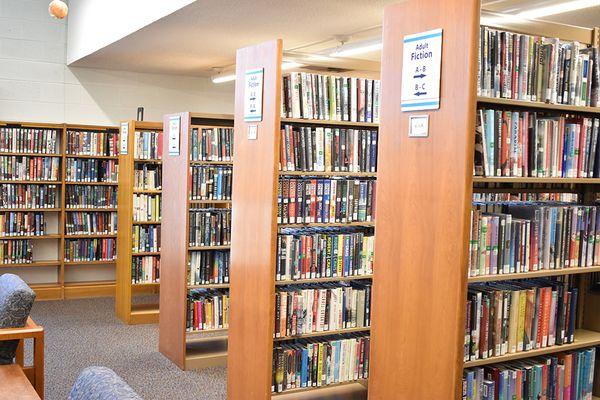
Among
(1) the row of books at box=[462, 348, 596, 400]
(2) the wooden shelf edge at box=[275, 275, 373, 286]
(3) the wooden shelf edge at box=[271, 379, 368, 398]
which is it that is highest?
(2) the wooden shelf edge at box=[275, 275, 373, 286]

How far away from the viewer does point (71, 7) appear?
27.3 feet

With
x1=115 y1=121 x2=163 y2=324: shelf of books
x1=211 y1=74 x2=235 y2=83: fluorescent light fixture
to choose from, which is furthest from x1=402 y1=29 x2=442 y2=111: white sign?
x1=211 y1=74 x2=235 y2=83: fluorescent light fixture

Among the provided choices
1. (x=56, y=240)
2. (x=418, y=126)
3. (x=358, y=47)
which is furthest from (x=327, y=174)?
(x=56, y=240)

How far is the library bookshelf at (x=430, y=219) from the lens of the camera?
2.56 metres

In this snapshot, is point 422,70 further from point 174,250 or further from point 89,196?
point 89,196

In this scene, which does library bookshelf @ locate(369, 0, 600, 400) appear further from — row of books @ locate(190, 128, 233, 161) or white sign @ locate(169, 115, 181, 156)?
white sign @ locate(169, 115, 181, 156)

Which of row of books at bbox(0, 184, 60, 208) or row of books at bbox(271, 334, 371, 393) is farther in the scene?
row of books at bbox(0, 184, 60, 208)

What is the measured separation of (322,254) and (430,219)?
1.62m

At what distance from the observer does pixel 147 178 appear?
22.5ft

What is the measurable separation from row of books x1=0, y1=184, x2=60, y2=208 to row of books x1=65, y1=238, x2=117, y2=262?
509 millimetres

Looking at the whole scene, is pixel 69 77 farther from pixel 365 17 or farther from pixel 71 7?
pixel 365 17

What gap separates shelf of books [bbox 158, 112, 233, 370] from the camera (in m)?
5.42

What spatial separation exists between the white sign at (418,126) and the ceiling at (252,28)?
1.95m

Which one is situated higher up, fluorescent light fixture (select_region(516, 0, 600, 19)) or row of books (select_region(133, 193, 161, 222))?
fluorescent light fixture (select_region(516, 0, 600, 19))
